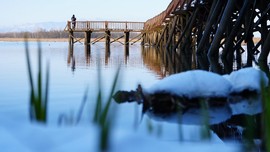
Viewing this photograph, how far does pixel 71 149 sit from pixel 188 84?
8.15 ft

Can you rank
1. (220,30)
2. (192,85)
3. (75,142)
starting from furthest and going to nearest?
(220,30)
(192,85)
(75,142)

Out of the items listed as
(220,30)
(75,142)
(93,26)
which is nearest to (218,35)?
(220,30)

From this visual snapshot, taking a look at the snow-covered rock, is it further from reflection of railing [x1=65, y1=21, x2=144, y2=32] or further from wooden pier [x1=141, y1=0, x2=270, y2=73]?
reflection of railing [x1=65, y1=21, x2=144, y2=32]

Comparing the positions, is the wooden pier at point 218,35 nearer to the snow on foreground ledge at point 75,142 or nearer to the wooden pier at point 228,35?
the wooden pier at point 228,35

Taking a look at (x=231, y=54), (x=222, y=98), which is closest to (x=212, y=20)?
(x=231, y=54)

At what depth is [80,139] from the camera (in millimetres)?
1396

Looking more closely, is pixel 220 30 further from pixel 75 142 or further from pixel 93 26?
pixel 93 26

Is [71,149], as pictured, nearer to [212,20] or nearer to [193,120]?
[193,120]

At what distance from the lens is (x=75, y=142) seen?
1368mm

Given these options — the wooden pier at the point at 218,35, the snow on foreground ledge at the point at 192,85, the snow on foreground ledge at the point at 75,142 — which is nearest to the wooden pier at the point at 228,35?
the wooden pier at the point at 218,35

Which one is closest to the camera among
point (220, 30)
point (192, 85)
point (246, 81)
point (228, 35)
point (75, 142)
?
point (75, 142)

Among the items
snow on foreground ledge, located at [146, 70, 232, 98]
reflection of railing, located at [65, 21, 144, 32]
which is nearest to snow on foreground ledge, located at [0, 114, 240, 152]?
snow on foreground ledge, located at [146, 70, 232, 98]

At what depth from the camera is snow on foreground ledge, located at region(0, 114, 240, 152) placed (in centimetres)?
131

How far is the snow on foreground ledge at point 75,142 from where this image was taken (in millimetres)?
1308
